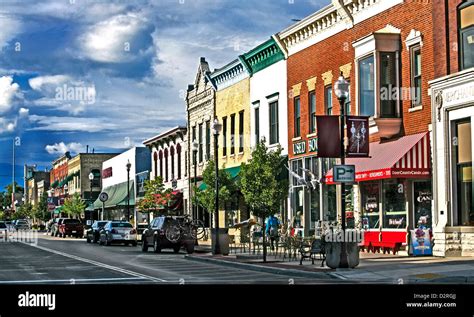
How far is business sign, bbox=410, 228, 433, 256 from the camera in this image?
2450cm

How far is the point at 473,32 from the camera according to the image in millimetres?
22375

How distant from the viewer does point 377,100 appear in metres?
27.0

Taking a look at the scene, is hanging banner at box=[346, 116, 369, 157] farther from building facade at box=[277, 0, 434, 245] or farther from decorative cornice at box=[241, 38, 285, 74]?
decorative cornice at box=[241, 38, 285, 74]

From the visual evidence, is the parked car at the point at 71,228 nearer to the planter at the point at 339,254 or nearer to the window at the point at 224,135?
the window at the point at 224,135

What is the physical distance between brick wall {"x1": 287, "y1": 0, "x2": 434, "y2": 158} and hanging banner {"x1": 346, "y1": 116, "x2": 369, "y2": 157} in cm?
207

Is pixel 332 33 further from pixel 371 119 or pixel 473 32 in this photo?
pixel 473 32

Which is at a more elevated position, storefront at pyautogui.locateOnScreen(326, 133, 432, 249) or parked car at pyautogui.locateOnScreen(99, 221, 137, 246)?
storefront at pyautogui.locateOnScreen(326, 133, 432, 249)

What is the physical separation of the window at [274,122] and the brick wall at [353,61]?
1.86m

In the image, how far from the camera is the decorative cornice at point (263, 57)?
123 feet

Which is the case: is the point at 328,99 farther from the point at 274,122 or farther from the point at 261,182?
the point at 274,122

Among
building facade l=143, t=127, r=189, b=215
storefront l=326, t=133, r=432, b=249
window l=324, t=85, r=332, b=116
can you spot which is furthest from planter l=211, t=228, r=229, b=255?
building facade l=143, t=127, r=189, b=215

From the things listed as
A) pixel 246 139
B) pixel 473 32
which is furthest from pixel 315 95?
pixel 473 32

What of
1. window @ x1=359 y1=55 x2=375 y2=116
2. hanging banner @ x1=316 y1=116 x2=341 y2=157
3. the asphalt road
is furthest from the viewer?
window @ x1=359 y1=55 x2=375 y2=116
